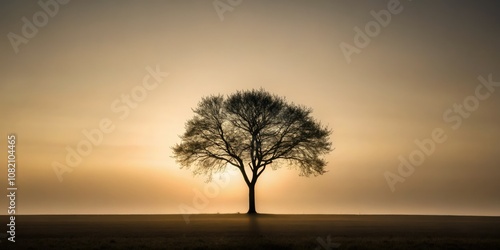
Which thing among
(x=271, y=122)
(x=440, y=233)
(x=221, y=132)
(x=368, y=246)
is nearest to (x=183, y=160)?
(x=221, y=132)

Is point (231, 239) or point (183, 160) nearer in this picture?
point (231, 239)

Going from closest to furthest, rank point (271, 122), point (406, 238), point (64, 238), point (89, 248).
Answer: point (89, 248) < point (64, 238) < point (406, 238) < point (271, 122)

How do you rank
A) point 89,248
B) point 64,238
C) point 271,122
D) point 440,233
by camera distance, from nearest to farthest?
point 89,248
point 64,238
point 440,233
point 271,122

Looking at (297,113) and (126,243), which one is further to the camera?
(297,113)

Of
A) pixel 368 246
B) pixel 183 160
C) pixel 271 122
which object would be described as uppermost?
pixel 271 122

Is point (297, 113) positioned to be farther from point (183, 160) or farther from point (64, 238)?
point (64, 238)

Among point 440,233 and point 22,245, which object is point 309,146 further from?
Result: point 22,245

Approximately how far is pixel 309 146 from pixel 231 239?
28131 mm

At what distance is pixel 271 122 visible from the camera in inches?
1964

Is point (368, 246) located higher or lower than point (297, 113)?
lower

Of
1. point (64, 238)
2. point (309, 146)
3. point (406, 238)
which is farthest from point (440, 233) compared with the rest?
point (309, 146)

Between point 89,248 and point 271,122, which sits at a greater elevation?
point 271,122

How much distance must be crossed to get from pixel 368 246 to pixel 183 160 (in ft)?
101

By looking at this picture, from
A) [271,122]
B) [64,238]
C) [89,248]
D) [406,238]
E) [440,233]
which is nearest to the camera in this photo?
[89,248]
